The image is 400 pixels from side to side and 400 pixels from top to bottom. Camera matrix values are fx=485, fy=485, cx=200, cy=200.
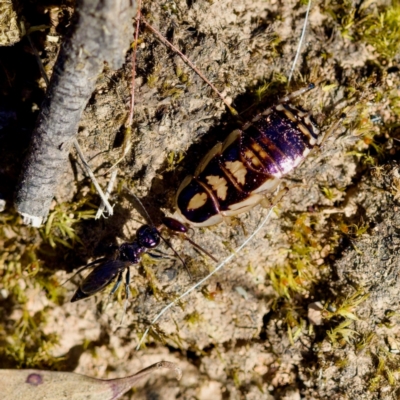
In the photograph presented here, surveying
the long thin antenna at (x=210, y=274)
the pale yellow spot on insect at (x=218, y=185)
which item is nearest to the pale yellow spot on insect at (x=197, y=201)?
the pale yellow spot on insect at (x=218, y=185)

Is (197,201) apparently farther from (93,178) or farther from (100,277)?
(100,277)

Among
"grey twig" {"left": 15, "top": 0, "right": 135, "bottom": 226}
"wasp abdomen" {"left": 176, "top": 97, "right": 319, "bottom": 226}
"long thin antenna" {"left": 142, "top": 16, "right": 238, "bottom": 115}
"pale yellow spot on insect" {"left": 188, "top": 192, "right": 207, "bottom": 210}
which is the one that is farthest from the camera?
"pale yellow spot on insect" {"left": 188, "top": 192, "right": 207, "bottom": 210}

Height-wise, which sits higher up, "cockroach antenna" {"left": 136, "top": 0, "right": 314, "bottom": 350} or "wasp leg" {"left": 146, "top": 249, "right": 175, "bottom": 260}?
"cockroach antenna" {"left": 136, "top": 0, "right": 314, "bottom": 350}

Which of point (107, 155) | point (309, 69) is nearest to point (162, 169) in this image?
Result: point (107, 155)

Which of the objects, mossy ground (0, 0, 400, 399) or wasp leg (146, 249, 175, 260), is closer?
mossy ground (0, 0, 400, 399)

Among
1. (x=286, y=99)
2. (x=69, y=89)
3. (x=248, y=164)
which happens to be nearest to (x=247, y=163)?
(x=248, y=164)

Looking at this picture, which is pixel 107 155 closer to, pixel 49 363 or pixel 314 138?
pixel 314 138

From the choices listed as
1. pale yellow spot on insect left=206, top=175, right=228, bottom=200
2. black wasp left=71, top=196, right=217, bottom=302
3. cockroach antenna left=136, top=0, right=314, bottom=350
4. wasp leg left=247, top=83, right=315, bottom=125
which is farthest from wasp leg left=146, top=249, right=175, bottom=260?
wasp leg left=247, top=83, right=315, bottom=125

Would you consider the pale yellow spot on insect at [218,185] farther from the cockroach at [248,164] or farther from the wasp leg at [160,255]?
the wasp leg at [160,255]

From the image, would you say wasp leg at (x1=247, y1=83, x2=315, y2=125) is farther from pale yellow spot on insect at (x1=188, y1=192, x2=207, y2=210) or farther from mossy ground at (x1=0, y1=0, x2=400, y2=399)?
pale yellow spot on insect at (x1=188, y1=192, x2=207, y2=210)

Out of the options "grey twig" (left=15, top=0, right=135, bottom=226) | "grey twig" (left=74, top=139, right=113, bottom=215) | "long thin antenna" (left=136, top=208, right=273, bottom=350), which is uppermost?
"grey twig" (left=15, top=0, right=135, bottom=226)
